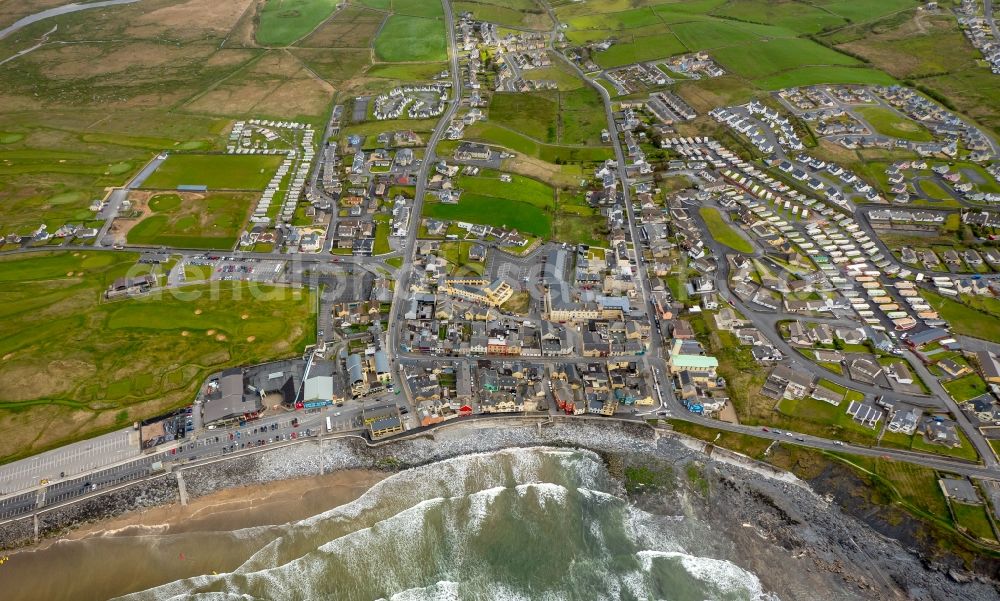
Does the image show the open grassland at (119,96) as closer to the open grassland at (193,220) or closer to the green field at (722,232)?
the open grassland at (193,220)

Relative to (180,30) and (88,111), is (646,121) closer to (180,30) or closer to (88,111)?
(88,111)

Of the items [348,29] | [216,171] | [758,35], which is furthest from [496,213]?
[758,35]

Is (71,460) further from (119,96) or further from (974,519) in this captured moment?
(119,96)

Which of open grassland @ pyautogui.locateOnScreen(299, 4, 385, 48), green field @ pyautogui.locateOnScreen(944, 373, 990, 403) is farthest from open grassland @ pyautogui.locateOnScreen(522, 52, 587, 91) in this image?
green field @ pyautogui.locateOnScreen(944, 373, 990, 403)

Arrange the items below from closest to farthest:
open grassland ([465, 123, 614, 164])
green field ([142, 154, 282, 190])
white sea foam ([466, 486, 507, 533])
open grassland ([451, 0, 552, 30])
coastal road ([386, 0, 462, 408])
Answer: white sea foam ([466, 486, 507, 533]) → coastal road ([386, 0, 462, 408]) → green field ([142, 154, 282, 190]) → open grassland ([465, 123, 614, 164]) → open grassland ([451, 0, 552, 30])

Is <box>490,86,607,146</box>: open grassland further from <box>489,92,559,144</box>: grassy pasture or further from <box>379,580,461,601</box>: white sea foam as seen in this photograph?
<box>379,580,461,601</box>: white sea foam

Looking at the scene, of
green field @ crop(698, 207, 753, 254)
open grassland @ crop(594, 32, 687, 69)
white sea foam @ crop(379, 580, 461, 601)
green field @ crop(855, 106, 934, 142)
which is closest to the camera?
white sea foam @ crop(379, 580, 461, 601)

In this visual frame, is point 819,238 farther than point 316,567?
Yes

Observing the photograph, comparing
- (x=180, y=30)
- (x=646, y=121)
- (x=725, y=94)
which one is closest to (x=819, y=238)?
(x=646, y=121)
